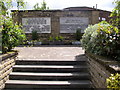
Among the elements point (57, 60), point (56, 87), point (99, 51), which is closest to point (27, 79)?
point (56, 87)

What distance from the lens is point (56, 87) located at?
3.13m

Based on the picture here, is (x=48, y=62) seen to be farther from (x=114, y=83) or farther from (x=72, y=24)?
(x=72, y=24)

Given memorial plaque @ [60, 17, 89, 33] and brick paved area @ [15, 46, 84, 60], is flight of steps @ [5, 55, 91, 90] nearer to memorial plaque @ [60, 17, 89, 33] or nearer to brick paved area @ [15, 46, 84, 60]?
brick paved area @ [15, 46, 84, 60]

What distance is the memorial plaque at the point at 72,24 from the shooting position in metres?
10.8

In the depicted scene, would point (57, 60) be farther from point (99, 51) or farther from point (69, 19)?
point (69, 19)

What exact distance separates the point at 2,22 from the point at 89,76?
2.66 meters

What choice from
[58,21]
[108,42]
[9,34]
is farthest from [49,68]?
[58,21]

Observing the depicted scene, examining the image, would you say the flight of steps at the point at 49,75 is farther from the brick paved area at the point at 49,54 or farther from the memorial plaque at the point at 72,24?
the memorial plaque at the point at 72,24

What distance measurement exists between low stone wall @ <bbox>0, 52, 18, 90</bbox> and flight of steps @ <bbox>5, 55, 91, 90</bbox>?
13cm

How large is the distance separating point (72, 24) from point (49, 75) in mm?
8012

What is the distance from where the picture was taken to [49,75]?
3.37m

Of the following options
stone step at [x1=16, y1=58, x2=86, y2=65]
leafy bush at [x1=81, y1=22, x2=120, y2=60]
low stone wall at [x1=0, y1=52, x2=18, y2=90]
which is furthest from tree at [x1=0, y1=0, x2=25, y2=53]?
leafy bush at [x1=81, y1=22, x2=120, y2=60]

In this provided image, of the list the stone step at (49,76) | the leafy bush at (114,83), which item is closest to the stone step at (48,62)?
the stone step at (49,76)

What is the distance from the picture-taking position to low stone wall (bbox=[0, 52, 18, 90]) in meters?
2.99
